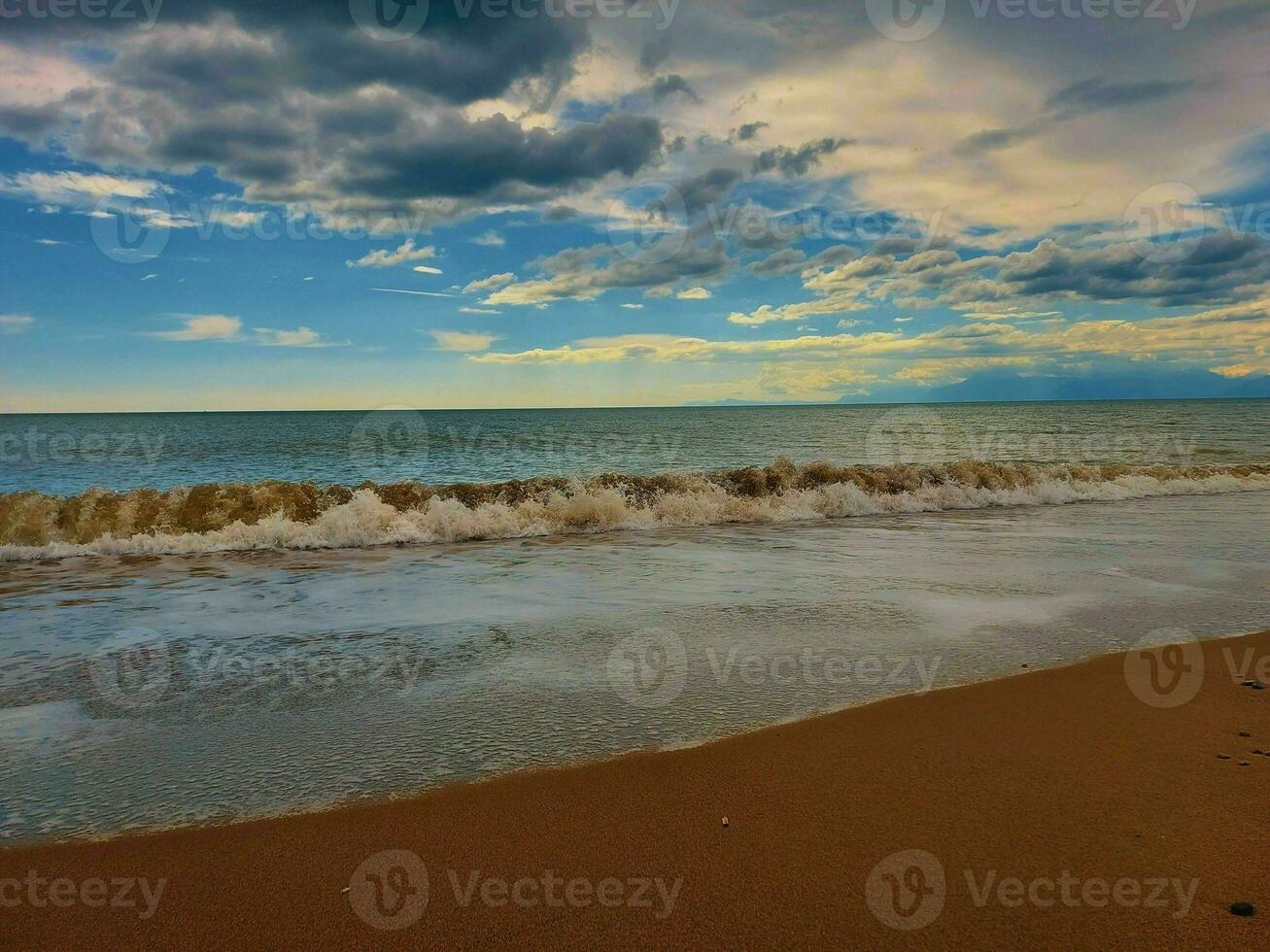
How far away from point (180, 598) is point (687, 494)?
10986 mm

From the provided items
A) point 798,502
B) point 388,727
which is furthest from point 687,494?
point 388,727

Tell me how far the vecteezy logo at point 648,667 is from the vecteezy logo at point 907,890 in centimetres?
211

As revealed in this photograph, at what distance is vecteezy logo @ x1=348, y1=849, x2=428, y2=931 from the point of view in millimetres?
2855
